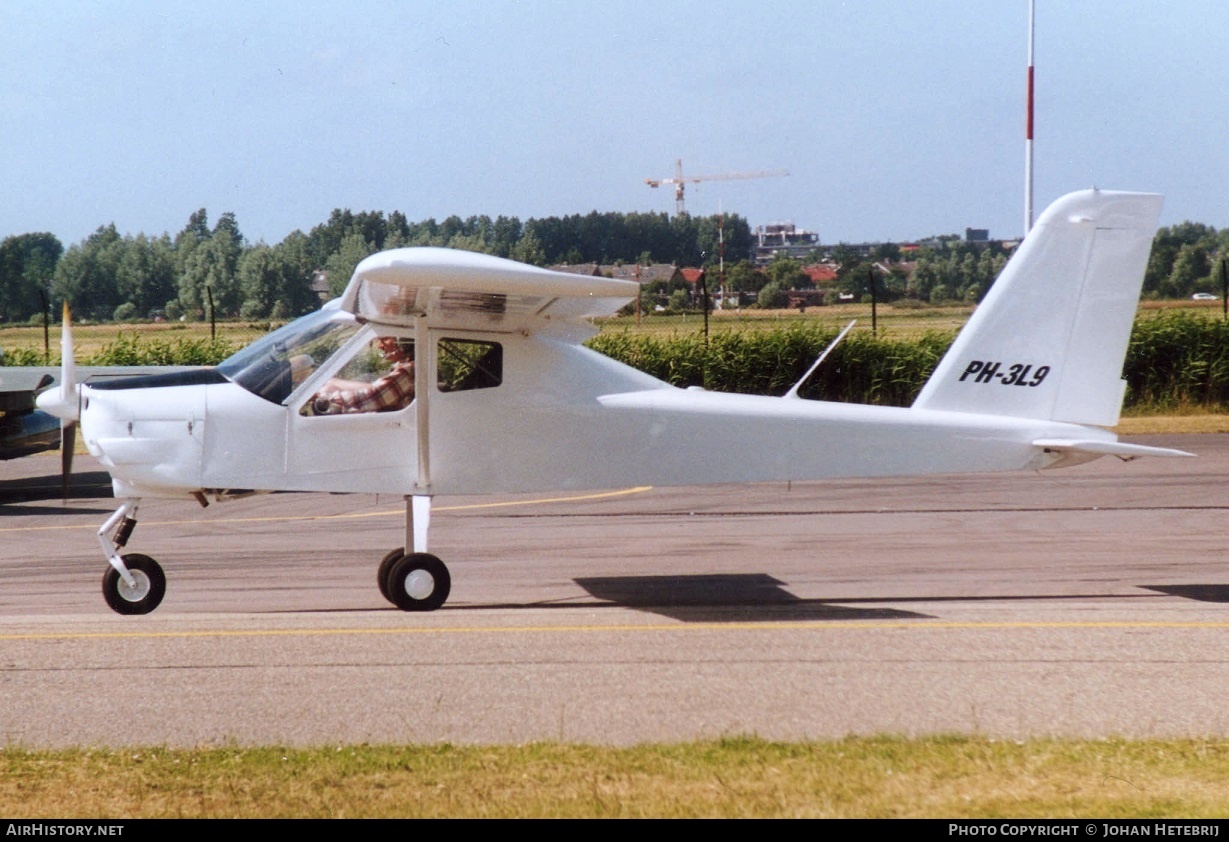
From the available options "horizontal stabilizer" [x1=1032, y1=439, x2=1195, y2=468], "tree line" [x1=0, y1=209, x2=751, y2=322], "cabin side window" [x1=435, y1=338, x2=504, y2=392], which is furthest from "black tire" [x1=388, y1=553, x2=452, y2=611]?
"tree line" [x1=0, y1=209, x2=751, y2=322]

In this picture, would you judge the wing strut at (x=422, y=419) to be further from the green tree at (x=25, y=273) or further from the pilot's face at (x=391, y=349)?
the green tree at (x=25, y=273)

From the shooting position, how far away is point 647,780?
495 cm

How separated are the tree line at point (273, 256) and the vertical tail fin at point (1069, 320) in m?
10.4

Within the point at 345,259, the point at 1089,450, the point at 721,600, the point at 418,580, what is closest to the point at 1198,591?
the point at 1089,450

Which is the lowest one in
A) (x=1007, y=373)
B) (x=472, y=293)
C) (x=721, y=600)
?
(x=721, y=600)

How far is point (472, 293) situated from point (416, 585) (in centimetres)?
198

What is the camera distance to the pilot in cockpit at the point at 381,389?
9.03 meters

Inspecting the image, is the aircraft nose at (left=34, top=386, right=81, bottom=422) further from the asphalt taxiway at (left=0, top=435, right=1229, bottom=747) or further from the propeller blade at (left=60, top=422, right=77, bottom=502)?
the asphalt taxiway at (left=0, top=435, right=1229, bottom=747)

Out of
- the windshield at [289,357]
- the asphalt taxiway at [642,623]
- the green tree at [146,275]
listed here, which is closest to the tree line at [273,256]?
the green tree at [146,275]

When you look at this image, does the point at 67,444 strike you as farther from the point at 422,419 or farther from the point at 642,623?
the point at 642,623
